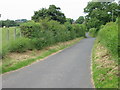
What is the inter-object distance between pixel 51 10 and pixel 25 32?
1132 inches

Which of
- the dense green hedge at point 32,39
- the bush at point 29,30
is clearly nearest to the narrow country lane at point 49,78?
the dense green hedge at point 32,39

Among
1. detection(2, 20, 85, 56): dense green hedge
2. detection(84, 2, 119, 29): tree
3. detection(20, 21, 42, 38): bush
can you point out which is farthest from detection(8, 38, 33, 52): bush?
detection(84, 2, 119, 29): tree

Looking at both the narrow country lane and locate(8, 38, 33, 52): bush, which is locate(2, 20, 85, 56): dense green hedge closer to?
locate(8, 38, 33, 52): bush

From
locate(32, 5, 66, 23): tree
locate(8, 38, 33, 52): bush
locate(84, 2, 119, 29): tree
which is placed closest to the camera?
locate(8, 38, 33, 52): bush

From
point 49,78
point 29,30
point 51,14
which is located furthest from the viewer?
point 51,14

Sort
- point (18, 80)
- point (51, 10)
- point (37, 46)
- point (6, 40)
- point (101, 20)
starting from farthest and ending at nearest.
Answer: point (51, 10), point (101, 20), point (37, 46), point (6, 40), point (18, 80)

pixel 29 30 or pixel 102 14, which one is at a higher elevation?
pixel 102 14

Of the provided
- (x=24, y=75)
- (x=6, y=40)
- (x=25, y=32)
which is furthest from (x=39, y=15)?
(x=24, y=75)

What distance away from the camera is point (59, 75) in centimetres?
851

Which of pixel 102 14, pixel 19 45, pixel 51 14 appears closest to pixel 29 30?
pixel 19 45

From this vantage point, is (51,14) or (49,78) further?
(51,14)

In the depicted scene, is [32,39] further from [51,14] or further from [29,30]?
[51,14]

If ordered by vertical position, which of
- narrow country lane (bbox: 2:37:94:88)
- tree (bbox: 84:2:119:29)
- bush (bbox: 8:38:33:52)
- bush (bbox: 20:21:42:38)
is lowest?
narrow country lane (bbox: 2:37:94:88)

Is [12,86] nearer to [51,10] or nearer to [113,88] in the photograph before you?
→ [113,88]
